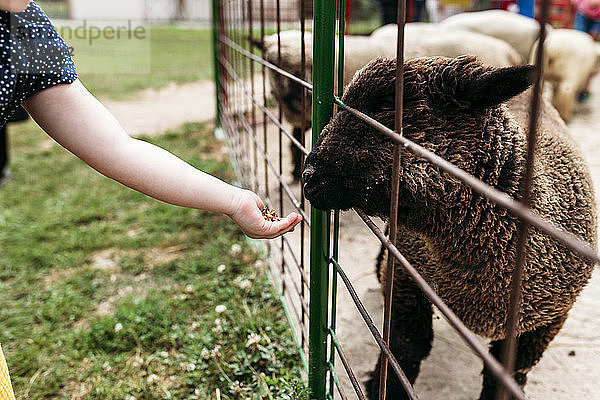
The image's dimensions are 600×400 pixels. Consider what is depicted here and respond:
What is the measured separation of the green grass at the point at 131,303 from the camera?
2.62 meters

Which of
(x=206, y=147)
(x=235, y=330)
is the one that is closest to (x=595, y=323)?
→ (x=235, y=330)

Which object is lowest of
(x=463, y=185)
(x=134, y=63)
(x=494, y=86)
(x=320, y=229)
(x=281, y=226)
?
(x=134, y=63)

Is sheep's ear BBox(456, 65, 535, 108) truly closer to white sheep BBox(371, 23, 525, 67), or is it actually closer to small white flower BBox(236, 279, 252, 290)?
small white flower BBox(236, 279, 252, 290)

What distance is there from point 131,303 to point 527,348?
224cm

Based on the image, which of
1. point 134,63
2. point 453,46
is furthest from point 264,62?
point 134,63

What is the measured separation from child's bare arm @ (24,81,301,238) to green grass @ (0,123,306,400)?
3.56 ft

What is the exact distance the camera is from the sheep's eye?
170 centimetres

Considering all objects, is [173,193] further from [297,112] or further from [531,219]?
[297,112]

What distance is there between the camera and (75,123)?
1.38 meters

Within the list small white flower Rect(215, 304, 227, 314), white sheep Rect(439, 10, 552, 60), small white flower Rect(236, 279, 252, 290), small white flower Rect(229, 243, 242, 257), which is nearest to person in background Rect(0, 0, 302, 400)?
small white flower Rect(215, 304, 227, 314)

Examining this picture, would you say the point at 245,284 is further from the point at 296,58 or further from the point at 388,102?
the point at 388,102

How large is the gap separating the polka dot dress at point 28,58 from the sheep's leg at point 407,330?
1433 millimetres

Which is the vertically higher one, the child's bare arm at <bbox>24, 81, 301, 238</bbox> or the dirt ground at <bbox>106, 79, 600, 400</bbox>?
the child's bare arm at <bbox>24, 81, 301, 238</bbox>

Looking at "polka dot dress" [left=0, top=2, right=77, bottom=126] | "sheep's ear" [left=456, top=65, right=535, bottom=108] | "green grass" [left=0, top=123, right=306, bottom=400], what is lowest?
"green grass" [left=0, top=123, right=306, bottom=400]
